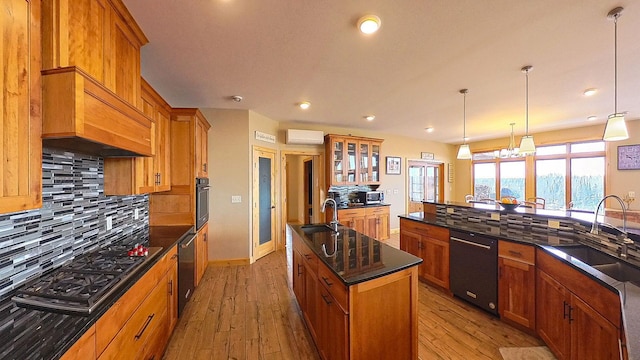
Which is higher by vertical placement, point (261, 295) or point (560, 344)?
point (560, 344)

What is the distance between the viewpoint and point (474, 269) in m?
2.54

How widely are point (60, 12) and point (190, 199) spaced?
2106mm

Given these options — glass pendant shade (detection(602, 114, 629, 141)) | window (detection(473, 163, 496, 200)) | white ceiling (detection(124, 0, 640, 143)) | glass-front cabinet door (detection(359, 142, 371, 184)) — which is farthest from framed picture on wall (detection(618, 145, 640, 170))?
glass-front cabinet door (detection(359, 142, 371, 184))

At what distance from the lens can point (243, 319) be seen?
2.45 metres

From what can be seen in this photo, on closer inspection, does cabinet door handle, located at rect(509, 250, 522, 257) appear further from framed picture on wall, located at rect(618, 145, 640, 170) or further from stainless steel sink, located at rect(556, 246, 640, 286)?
framed picture on wall, located at rect(618, 145, 640, 170)

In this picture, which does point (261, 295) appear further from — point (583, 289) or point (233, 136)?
point (583, 289)

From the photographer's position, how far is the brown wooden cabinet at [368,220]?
4.96m

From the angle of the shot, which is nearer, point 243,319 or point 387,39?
point 387,39

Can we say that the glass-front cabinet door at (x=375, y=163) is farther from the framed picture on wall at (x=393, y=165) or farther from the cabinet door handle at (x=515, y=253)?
the cabinet door handle at (x=515, y=253)

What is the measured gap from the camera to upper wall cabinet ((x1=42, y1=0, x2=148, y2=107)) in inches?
44.3

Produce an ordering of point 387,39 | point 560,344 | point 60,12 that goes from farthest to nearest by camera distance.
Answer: point 387,39
point 560,344
point 60,12

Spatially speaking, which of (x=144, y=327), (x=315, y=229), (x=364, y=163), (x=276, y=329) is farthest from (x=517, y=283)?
(x=364, y=163)

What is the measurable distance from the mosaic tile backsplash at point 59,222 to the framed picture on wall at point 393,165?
5604 mm

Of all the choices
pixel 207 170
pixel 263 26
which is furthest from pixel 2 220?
pixel 207 170
